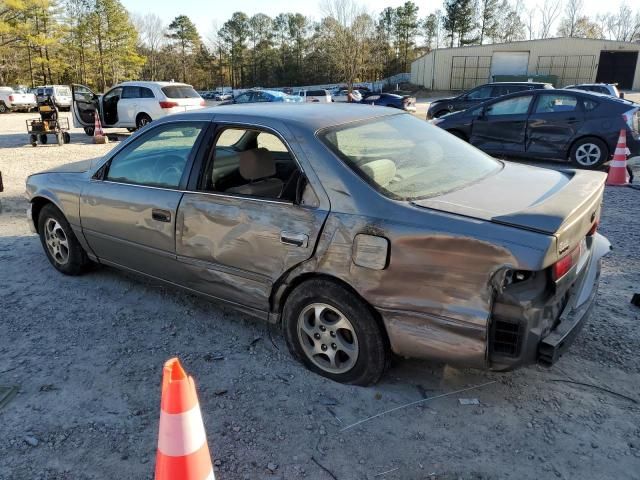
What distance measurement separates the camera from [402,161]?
3127 millimetres

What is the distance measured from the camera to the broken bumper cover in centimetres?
243

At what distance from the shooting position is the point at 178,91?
637 inches

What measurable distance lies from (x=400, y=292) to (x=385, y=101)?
2537 centimetres

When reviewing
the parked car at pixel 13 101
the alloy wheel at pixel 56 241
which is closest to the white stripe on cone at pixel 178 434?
the alloy wheel at pixel 56 241

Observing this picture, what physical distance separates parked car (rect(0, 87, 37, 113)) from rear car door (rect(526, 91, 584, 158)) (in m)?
35.0

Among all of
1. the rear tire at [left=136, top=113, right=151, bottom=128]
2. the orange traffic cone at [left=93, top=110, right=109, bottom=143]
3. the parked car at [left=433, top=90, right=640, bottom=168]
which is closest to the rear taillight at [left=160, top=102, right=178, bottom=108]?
the rear tire at [left=136, top=113, right=151, bottom=128]

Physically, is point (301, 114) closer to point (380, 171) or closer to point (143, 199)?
point (380, 171)

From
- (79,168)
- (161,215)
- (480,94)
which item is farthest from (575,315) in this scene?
(480,94)

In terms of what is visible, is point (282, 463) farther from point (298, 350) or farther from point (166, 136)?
point (166, 136)

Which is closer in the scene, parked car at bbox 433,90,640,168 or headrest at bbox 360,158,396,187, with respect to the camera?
headrest at bbox 360,158,396,187

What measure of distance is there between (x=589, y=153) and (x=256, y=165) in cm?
776

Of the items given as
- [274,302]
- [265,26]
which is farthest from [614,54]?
[274,302]

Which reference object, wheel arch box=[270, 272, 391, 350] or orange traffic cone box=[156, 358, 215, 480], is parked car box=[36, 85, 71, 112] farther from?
orange traffic cone box=[156, 358, 215, 480]

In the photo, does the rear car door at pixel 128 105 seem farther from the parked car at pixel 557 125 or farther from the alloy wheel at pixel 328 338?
the alloy wheel at pixel 328 338
